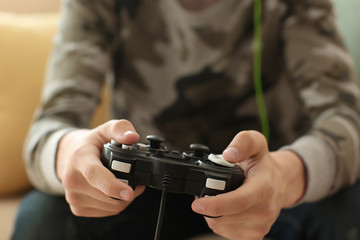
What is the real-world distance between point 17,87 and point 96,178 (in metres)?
0.52

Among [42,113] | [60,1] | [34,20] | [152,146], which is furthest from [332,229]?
[60,1]

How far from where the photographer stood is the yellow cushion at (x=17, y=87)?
0.76 metres

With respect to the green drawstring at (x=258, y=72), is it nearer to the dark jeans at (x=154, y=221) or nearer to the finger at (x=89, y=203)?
the dark jeans at (x=154, y=221)

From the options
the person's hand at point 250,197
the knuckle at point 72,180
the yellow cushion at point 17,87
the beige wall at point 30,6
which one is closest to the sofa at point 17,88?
the yellow cushion at point 17,87

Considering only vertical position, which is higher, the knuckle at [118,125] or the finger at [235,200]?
the knuckle at [118,125]

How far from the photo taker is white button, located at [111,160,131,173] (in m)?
0.34

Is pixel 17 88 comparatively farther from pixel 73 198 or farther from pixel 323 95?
pixel 323 95

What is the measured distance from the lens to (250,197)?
36cm

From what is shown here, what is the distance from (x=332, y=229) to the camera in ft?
1.86

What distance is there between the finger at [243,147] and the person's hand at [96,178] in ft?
0.28

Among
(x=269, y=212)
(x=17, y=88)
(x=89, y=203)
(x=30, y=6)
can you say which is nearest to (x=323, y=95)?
(x=269, y=212)

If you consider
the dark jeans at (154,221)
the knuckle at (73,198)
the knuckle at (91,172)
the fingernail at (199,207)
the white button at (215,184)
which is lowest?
the dark jeans at (154,221)

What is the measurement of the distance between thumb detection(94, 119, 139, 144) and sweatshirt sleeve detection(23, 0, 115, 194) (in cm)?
15

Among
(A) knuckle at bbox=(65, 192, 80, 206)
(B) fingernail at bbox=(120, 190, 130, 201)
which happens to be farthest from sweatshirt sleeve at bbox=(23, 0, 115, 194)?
(B) fingernail at bbox=(120, 190, 130, 201)
